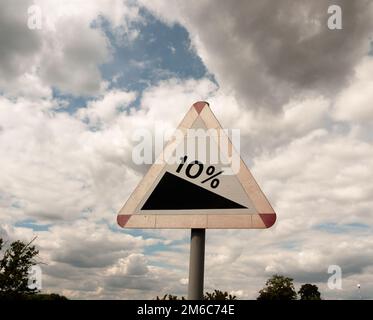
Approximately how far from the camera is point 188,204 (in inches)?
165

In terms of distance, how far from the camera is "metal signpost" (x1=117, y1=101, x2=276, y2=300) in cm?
406

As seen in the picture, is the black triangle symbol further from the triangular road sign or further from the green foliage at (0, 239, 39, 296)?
the green foliage at (0, 239, 39, 296)

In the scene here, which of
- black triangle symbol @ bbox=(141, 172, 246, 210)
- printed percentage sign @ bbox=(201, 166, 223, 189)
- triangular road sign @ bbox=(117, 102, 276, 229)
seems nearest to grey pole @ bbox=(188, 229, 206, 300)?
triangular road sign @ bbox=(117, 102, 276, 229)

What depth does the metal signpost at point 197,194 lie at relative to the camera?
160 inches

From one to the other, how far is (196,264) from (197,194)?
765mm

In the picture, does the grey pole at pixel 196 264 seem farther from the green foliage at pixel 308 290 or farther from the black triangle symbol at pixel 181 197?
the green foliage at pixel 308 290

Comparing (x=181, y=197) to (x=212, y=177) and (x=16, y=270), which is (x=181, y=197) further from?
(x=16, y=270)

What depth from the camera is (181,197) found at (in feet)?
14.0

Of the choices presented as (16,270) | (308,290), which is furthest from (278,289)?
(16,270)

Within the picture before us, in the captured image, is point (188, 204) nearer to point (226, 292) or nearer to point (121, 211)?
point (121, 211)

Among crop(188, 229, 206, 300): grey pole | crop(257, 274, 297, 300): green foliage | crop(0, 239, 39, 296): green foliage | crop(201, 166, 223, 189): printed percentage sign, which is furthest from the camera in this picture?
crop(257, 274, 297, 300): green foliage

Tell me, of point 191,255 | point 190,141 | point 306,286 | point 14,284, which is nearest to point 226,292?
point 191,255
